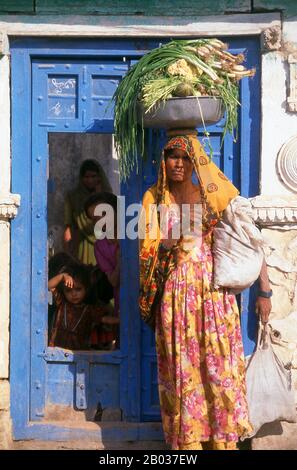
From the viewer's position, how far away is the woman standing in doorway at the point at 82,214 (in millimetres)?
7434

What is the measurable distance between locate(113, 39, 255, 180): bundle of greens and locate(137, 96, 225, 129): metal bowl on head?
4cm

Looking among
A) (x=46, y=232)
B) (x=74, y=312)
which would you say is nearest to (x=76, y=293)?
(x=74, y=312)

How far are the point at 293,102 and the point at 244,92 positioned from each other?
32 cm

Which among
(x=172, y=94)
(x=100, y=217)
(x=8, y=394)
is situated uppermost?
(x=172, y=94)

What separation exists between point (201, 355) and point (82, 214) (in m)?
1.38

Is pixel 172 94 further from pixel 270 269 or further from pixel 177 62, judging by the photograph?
pixel 270 269

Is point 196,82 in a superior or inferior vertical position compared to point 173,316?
superior

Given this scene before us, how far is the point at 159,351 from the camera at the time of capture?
678 centimetres

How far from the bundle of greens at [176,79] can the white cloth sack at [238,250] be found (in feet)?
1.58

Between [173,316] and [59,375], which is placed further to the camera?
[59,375]

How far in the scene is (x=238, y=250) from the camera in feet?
21.8

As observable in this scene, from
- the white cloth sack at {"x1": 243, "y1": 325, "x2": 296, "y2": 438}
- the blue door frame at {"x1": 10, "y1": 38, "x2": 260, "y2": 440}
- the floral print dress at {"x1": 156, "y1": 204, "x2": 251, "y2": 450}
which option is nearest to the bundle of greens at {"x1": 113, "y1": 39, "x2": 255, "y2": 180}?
the blue door frame at {"x1": 10, "y1": 38, "x2": 260, "y2": 440}

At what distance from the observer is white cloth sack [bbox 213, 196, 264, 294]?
261 inches

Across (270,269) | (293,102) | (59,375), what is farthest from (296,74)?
(59,375)
